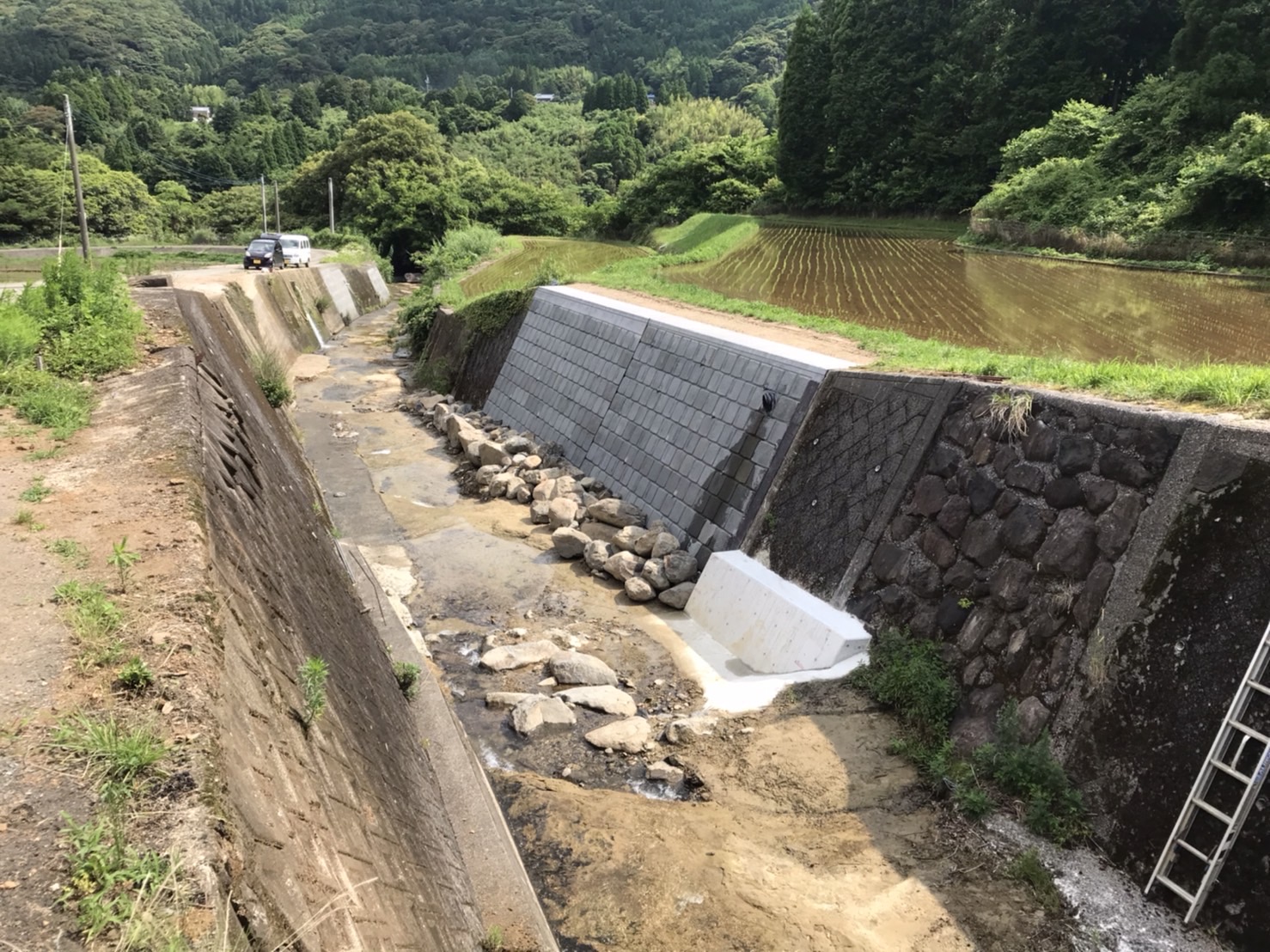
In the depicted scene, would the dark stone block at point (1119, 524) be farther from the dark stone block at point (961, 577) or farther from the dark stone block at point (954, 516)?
the dark stone block at point (954, 516)

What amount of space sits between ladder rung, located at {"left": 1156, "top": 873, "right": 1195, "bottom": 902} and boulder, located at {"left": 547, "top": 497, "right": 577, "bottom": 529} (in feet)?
29.2

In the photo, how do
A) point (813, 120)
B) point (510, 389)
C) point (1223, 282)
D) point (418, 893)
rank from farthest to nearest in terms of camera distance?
point (813, 120)
point (510, 389)
point (1223, 282)
point (418, 893)

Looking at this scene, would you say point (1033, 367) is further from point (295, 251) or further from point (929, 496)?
point (295, 251)

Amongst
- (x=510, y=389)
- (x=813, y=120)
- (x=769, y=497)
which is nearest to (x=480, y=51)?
(x=813, y=120)

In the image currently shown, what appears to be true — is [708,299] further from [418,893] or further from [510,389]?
[418,893]

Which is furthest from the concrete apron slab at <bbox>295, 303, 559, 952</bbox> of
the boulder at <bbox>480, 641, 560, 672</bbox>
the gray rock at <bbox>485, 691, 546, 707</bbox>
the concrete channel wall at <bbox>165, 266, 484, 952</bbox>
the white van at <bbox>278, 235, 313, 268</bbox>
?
the white van at <bbox>278, 235, 313, 268</bbox>

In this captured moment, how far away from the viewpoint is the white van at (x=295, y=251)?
33.7 m

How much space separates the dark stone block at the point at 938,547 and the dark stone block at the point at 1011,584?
0.54 m

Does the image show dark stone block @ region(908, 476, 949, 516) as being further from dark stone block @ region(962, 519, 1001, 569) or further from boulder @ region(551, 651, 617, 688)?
boulder @ region(551, 651, 617, 688)

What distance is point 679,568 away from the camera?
10.9m

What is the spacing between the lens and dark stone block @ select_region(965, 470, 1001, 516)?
778 cm

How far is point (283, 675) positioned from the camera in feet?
15.0

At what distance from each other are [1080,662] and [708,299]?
45.1 ft

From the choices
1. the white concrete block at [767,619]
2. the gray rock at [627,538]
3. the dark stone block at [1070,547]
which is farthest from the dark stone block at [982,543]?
the gray rock at [627,538]
